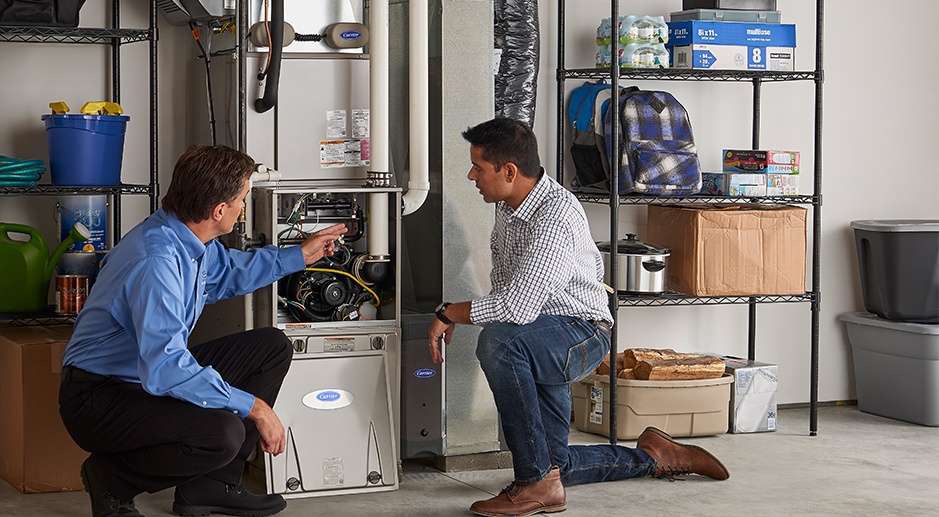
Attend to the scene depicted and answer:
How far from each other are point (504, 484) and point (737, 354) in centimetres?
196

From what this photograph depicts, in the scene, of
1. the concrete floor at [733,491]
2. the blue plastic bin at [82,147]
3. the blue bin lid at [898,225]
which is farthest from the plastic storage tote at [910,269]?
the blue plastic bin at [82,147]

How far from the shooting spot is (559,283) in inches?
152

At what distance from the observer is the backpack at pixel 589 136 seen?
16.7ft

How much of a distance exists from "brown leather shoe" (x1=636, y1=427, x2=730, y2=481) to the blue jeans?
432mm

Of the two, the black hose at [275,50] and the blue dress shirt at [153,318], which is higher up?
the black hose at [275,50]

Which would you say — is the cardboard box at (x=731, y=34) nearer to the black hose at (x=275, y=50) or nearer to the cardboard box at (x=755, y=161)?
the cardboard box at (x=755, y=161)

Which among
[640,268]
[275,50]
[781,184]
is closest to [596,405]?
[640,268]

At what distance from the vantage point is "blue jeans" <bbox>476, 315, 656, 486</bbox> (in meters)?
3.85

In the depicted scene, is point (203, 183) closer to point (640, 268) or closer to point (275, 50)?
point (275, 50)

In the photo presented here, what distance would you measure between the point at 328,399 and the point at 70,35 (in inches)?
61.5

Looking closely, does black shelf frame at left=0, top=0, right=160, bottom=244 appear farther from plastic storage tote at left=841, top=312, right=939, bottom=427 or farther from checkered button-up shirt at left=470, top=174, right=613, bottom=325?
plastic storage tote at left=841, top=312, right=939, bottom=427

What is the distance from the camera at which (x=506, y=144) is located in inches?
155

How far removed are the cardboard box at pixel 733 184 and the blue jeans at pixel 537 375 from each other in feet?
4.58

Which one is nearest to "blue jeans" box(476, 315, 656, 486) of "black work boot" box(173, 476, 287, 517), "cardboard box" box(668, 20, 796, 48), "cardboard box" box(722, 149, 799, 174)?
"black work boot" box(173, 476, 287, 517)
